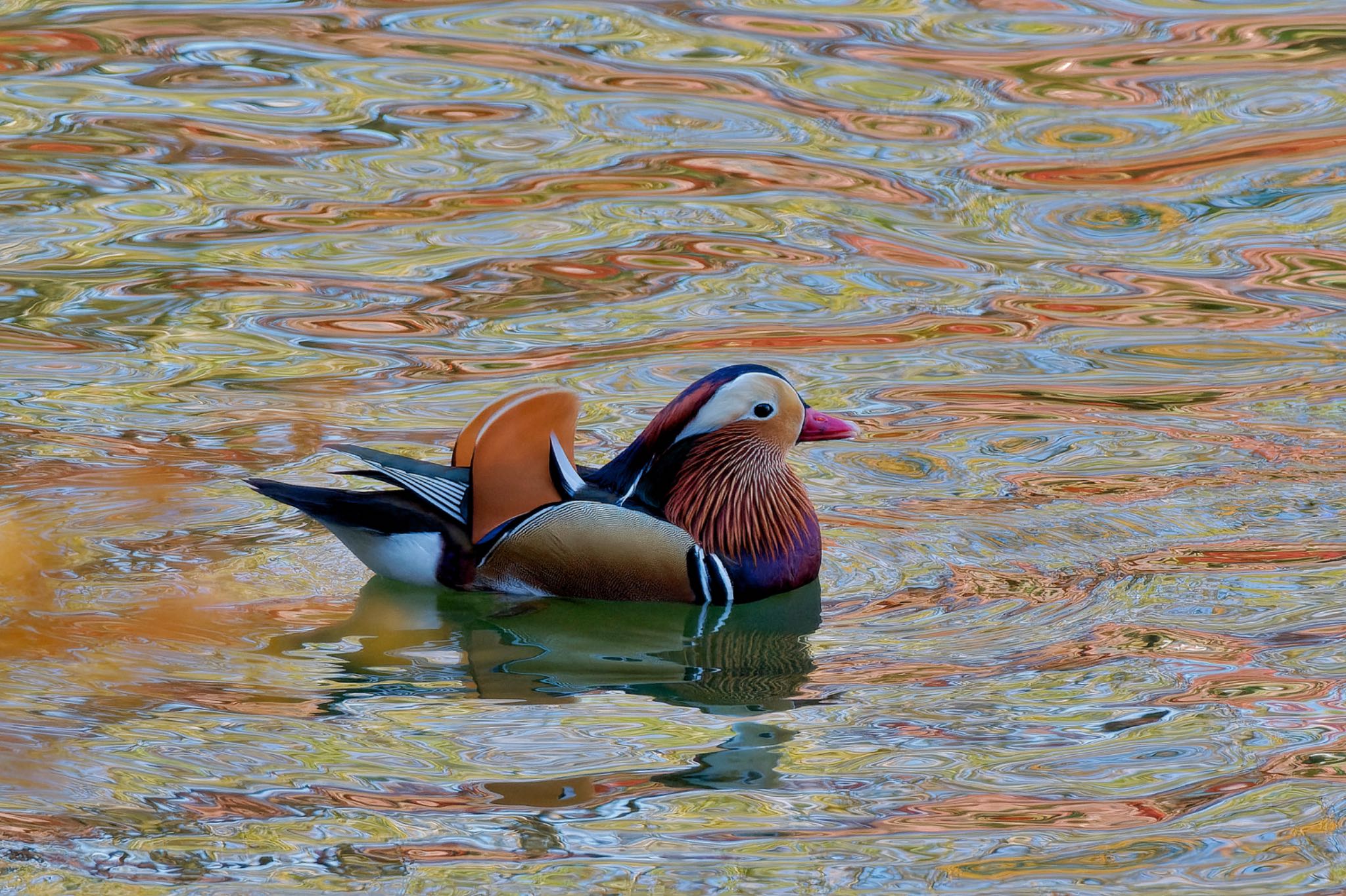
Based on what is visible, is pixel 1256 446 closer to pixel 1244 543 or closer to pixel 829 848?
pixel 1244 543

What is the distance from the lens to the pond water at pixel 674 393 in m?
4.97

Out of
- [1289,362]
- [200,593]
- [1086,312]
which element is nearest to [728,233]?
[1086,312]

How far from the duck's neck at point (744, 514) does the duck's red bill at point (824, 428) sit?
7.8 inches

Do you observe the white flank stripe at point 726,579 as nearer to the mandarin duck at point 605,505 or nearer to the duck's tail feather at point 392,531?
the mandarin duck at point 605,505

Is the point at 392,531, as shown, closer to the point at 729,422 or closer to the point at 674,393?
the point at 729,422

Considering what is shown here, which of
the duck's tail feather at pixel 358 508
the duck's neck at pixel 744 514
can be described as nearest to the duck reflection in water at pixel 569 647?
the duck's neck at pixel 744 514

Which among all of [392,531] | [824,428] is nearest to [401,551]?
[392,531]

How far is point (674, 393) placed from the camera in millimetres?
8500

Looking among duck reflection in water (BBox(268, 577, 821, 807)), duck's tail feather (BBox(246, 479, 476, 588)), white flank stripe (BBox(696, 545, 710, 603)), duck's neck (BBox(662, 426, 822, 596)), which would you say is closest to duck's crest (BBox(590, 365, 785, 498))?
duck's neck (BBox(662, 426, 822, 596))

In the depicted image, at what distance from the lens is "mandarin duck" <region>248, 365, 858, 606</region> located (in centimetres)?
648

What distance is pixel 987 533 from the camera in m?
7.07

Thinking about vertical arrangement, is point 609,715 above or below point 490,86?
below

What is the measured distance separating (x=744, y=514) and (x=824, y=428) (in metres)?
0.41

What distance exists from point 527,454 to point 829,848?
7.05 ft
